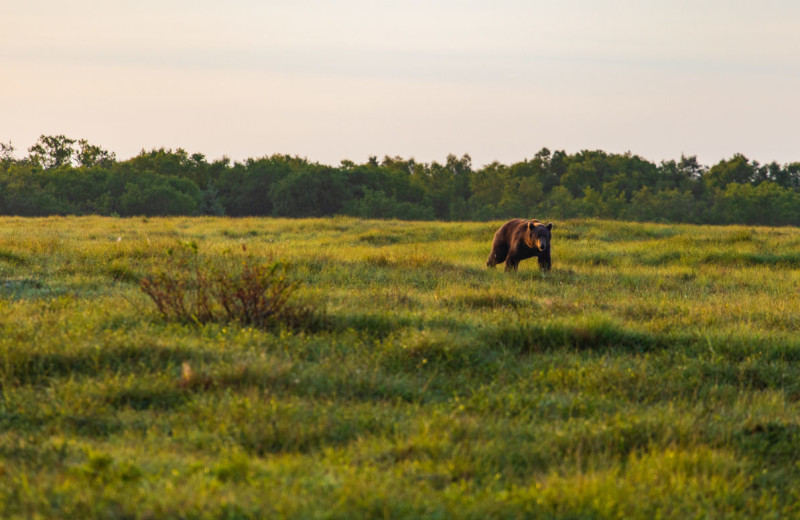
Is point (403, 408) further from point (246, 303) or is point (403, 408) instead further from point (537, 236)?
point (537, 236)

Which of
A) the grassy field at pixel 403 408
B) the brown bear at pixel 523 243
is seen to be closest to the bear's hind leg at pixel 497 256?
the brown bear at pixel 523 243

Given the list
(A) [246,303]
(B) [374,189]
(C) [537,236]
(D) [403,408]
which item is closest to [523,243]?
(C) [537,236]

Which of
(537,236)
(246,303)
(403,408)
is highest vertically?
(537,236)

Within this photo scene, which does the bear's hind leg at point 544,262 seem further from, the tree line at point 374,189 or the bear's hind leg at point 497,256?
the tree line at point 374,189

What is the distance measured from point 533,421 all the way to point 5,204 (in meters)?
54.1

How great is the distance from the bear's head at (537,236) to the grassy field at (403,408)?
11.5 ft

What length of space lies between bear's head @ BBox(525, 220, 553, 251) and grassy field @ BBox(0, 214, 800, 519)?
11.5ft

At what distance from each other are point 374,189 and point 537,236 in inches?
2188

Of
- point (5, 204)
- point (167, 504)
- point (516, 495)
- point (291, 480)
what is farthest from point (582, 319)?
point (5, 204)

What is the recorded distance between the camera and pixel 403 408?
505cm

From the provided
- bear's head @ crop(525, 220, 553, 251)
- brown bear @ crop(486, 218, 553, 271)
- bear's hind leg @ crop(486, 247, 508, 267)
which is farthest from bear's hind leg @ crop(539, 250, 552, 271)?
bear's hind leg @ crop(486, 247, 508, 267)

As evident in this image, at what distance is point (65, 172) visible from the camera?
184 ft

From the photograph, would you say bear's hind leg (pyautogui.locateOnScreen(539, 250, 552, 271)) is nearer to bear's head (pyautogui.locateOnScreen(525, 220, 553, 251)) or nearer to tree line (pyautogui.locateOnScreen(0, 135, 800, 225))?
bear's head (pyautogui.locateOnScreen(525, 220, 553, 251))

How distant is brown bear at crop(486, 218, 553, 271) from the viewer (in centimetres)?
1338
